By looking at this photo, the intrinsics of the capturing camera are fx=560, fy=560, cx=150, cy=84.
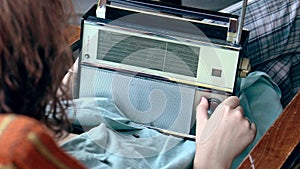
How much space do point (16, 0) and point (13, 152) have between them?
15 centimetres

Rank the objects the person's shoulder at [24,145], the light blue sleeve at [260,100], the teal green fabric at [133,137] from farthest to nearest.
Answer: the light blue sleeve at [260,100], the teal green fabric at [133,137], the person's shoulder at [24,145]

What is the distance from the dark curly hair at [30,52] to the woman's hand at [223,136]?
411 mm

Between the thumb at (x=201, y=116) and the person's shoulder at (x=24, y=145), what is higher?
the person's shoulder at (x=24, y=145)

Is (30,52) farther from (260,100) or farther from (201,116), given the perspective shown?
(260,100)

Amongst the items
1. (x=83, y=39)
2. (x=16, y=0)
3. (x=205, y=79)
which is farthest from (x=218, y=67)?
(x=16, y=0)

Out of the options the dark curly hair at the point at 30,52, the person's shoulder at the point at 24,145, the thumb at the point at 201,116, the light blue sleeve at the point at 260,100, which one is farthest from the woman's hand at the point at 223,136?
the person's shoulder at the point at 24,145

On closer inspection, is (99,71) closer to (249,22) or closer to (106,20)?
(106,20)

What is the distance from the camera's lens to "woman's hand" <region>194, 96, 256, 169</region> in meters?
0.94

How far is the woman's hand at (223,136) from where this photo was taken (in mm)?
939

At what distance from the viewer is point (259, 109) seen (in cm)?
111

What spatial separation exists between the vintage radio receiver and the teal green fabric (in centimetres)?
3

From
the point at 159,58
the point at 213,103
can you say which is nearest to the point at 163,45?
the point at 159,58

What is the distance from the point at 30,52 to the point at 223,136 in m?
0.50

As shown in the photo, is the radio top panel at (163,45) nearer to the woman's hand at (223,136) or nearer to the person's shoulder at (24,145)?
the woman's hand at (223,136)
